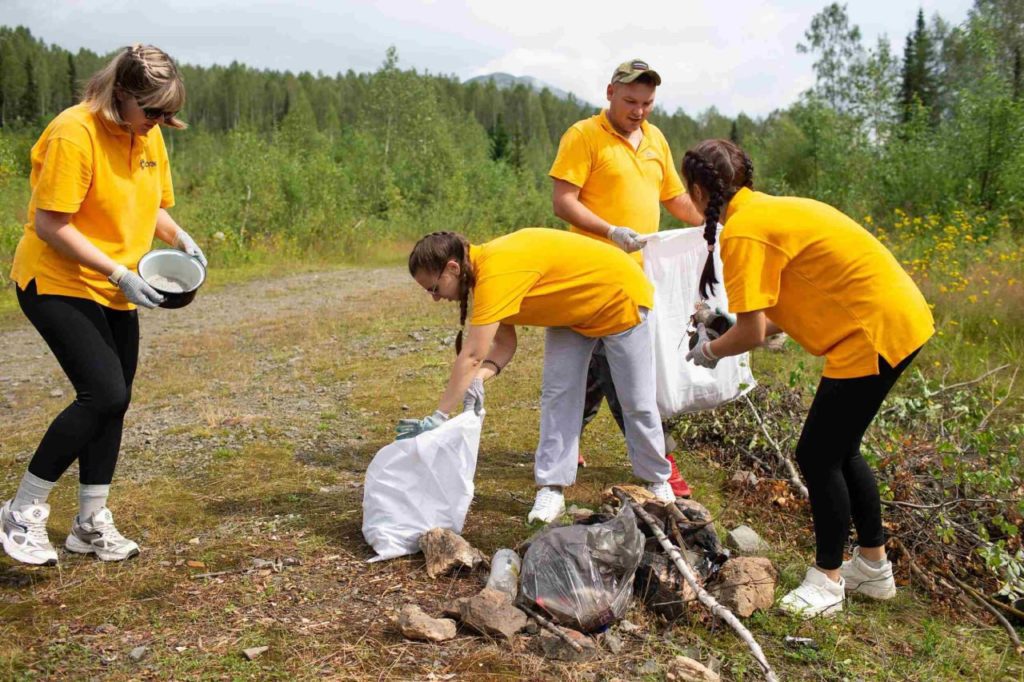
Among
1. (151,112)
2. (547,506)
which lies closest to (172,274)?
(151,112)

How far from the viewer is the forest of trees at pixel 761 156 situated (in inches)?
461

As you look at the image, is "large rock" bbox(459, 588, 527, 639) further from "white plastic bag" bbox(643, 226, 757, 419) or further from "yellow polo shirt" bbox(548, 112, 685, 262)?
"yellow polo shirt" bbox(548, 112, 685, 262)

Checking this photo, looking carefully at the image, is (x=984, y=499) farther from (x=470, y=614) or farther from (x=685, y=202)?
(x=470, y=614)

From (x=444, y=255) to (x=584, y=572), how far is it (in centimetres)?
117

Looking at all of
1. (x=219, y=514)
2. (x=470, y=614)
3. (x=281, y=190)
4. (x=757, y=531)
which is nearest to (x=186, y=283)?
(x=219, y=514)

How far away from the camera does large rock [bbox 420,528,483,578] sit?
9.64 feet

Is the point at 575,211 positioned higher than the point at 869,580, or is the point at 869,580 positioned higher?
the point at 575,211

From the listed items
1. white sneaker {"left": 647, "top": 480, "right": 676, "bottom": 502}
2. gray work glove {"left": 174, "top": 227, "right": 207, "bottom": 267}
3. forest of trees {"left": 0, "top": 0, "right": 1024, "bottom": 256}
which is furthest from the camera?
forest of trees {"left": 0, "top": 0, "right": 1024, "bottom": 256}

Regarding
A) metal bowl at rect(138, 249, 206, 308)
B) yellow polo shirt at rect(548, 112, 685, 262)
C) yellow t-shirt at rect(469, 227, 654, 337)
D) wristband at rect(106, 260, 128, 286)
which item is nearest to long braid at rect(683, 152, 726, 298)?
yellow t-shirt at rect(469, 227, 654, 337)

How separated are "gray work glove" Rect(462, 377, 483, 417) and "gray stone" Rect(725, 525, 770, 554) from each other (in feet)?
3.71

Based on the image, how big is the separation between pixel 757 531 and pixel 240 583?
213 centimetres

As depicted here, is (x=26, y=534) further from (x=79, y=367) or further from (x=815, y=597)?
(x=815, y=597)

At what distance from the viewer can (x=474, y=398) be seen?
3232mm

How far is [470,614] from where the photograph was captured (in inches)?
101
